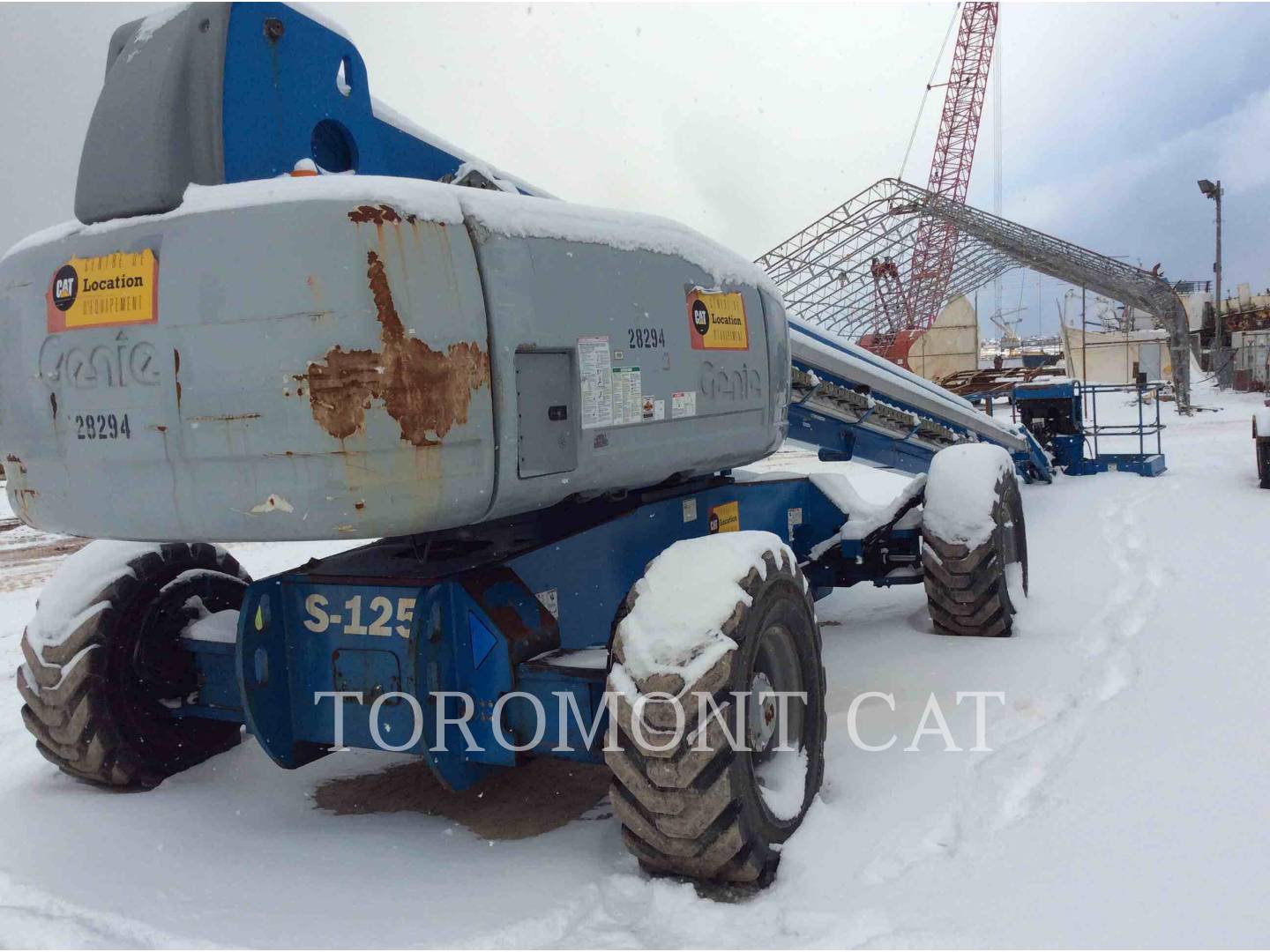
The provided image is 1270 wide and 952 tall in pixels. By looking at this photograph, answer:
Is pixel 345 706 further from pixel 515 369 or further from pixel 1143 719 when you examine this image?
pixel 1143 719

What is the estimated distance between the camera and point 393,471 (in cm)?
286

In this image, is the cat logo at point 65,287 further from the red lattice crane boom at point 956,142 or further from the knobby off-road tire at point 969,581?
the red lattice crane boom at point 956,142

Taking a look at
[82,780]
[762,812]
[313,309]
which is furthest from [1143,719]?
[82,780]

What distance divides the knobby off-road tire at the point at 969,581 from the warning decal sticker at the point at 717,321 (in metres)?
2.08

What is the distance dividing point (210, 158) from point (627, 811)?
7.71 feet

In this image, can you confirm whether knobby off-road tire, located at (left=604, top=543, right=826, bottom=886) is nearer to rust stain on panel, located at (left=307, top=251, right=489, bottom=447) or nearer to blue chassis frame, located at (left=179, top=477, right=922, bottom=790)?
blue chassis frame, located at (left=179, top=477, right=922, bottom=790)

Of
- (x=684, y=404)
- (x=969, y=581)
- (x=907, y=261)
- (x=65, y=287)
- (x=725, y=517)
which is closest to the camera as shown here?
(x=65, y=287)

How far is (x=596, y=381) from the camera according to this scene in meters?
3.44

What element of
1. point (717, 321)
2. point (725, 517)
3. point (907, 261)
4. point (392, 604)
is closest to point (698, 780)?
point (392, 604)

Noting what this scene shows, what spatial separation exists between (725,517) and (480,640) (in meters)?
1.89

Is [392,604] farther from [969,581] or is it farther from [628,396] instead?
[969,581]

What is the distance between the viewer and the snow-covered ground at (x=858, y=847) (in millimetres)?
2957

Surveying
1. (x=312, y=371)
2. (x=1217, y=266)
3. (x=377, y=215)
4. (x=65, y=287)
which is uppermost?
(x=1217, y=266)

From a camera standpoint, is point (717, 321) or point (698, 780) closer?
point (698, 780)
